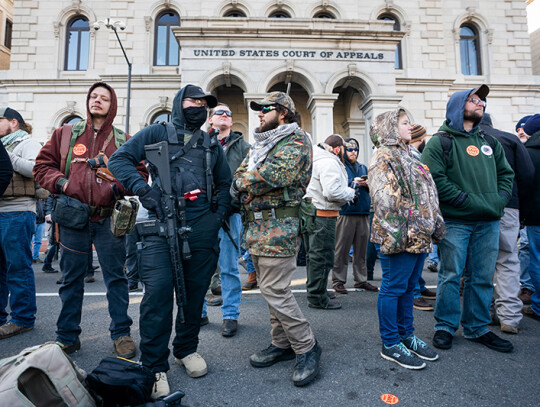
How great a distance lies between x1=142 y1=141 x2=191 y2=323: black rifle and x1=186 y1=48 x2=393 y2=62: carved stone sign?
11931 mm

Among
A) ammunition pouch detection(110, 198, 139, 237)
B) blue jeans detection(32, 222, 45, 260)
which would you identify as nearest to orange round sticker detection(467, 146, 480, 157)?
ammunition pouch detection(110, 198, 139, 237)

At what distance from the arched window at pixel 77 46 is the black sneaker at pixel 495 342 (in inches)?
805

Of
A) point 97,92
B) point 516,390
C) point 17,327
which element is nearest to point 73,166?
point 97,92

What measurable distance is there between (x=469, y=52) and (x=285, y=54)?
11.8m

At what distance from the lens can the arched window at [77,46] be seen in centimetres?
1753

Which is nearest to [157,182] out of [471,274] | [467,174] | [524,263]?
[467,174]

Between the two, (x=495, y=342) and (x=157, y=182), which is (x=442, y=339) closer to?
(x=495, y=342)

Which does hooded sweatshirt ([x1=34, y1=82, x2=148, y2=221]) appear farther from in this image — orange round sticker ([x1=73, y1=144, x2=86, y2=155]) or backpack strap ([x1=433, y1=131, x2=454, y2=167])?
backpack strap ([x1=433, y1=131, x2=454, y2=167])

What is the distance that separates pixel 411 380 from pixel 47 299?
4.76 meters

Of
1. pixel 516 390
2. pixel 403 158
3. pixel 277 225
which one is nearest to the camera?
pixel 516 390

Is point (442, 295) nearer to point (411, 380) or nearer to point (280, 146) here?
point (411, 380)

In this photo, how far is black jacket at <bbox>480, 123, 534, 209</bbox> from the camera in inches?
145

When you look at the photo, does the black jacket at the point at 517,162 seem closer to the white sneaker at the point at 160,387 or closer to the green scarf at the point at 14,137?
the white sneaker at the point at 160,387

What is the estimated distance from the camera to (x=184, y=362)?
2.63m
